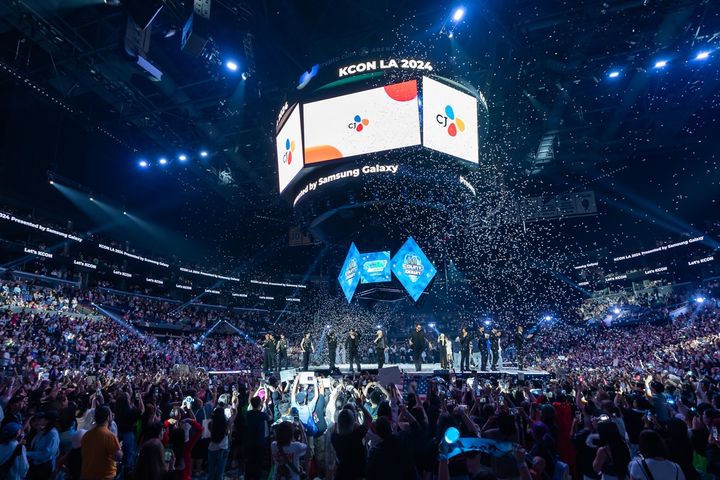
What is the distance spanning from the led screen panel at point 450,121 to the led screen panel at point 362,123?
43 centimetres

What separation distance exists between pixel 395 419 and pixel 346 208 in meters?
11.8

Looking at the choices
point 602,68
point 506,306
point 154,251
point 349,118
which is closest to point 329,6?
point 349,118

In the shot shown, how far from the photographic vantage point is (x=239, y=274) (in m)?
43.2

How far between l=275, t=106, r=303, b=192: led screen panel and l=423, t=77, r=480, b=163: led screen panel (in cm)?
459

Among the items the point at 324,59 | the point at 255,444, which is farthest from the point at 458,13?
the point at 255,444

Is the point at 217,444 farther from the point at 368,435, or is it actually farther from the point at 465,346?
the point at 465,346

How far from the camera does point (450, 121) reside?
597 inches

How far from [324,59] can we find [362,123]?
3.54 metres

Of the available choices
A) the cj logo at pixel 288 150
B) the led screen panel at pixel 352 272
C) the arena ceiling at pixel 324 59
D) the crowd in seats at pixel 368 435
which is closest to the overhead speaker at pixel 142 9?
the arena ceiling at pixel 324 59

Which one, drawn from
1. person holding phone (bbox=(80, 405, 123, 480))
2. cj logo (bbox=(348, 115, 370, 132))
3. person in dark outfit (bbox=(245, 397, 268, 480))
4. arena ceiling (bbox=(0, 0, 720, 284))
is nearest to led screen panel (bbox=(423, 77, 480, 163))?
arena ceiling (bbox=(0, 0, 720, 284))

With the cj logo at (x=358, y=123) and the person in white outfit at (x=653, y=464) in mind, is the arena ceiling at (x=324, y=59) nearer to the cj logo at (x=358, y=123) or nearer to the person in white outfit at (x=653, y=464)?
the cj logo at (x=358, y=123)

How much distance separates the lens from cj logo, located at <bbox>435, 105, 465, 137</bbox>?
1493 centimetres

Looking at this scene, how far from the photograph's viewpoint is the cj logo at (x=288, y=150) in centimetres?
1617

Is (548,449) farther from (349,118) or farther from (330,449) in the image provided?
(349,118)
